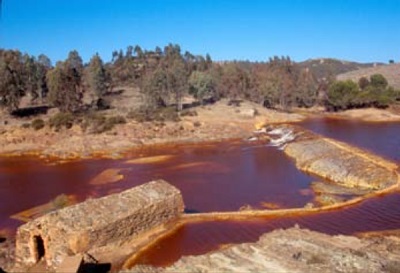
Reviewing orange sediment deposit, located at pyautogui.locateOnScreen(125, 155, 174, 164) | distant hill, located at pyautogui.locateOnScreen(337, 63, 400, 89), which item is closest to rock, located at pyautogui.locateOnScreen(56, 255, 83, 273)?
orange sediment deposit, located at pyautogui.locateOnScreen(125, 155, 174, 164)

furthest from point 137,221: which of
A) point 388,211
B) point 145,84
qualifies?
point 145,84

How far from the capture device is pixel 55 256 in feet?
56.1

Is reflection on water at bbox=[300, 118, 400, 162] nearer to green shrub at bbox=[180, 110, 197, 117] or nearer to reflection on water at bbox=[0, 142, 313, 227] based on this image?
reflection on water at bbox=[0, 142, 313, 227]

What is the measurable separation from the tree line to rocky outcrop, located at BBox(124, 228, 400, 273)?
2045 inches

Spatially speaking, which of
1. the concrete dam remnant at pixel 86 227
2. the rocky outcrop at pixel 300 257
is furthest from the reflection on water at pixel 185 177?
the rocky outcrop at pixel 300 257

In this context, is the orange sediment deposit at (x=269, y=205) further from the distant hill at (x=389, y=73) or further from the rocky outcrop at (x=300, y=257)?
the distant hill at (x=389, y=73)

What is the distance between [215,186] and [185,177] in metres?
4.27

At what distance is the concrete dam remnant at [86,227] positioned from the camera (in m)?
17.3

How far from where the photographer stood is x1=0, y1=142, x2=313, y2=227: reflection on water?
2950 centimetres

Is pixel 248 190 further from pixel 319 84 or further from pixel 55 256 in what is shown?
pixel 319 84

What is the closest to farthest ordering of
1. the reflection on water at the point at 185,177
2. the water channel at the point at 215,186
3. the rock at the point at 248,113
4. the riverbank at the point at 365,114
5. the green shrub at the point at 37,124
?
the water channel at the point at 215,186 → the reflection on water at the point at 185,177 → the green shrub at the point at 37,124 → the rock at the point at 248,113 → the riverbank at the point at 365,114

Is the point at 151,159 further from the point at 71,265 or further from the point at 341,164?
the point at 71,265

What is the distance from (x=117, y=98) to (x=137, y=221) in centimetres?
6459

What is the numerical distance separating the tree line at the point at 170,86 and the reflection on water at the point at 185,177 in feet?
63.8
